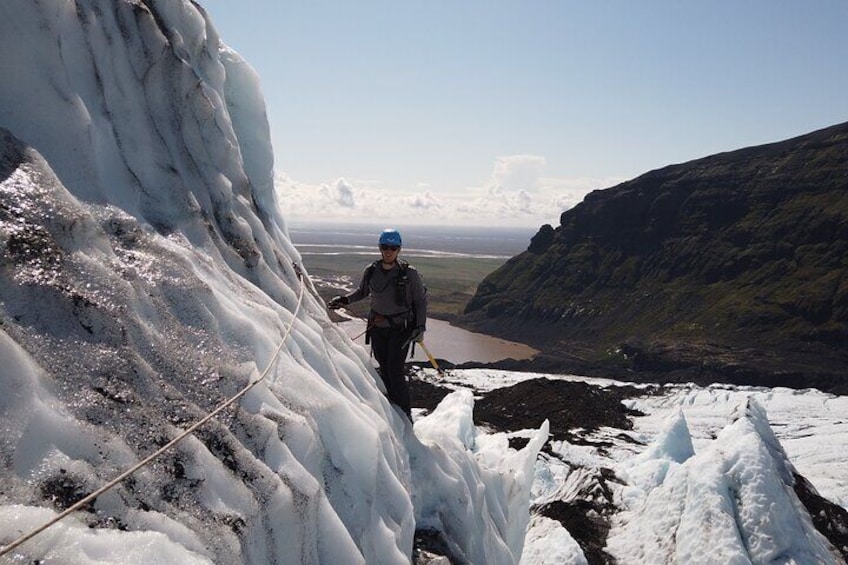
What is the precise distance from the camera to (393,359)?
28.8 ft

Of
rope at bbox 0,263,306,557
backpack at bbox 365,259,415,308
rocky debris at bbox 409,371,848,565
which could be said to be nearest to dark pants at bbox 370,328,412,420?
backpack at bbox 365,259,415,308

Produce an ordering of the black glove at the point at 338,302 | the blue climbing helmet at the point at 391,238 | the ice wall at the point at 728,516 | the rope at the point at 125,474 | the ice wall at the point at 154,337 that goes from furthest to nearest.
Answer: the ice wall at the point at 728,516, the black glove at the point at 338,302, the blue climbing helmet at the point at 391,238, the ice wall at the point at 154,337, the rope at the point at 125,474

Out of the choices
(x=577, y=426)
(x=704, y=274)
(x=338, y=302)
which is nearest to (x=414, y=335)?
(x=338, y=302)

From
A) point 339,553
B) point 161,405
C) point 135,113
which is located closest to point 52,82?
point 135,113

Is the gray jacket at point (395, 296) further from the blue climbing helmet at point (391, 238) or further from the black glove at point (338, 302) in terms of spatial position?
the black glove at point (338, 302)

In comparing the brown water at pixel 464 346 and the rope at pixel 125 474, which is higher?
the rope at pixel 125 474

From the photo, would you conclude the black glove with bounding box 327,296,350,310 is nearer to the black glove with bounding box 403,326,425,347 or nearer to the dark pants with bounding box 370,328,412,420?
the dark pants with bounding box 370,328,412,420

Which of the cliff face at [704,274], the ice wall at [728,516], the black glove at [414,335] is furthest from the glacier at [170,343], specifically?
the cliff face at [704,274]

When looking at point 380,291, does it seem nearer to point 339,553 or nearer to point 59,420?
point 339,553

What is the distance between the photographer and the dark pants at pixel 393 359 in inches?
339

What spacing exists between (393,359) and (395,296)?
1055mm

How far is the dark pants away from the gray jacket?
0.22 meters

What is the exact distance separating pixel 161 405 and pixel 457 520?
5.70 m

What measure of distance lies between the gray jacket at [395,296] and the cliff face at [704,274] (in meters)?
59.3
